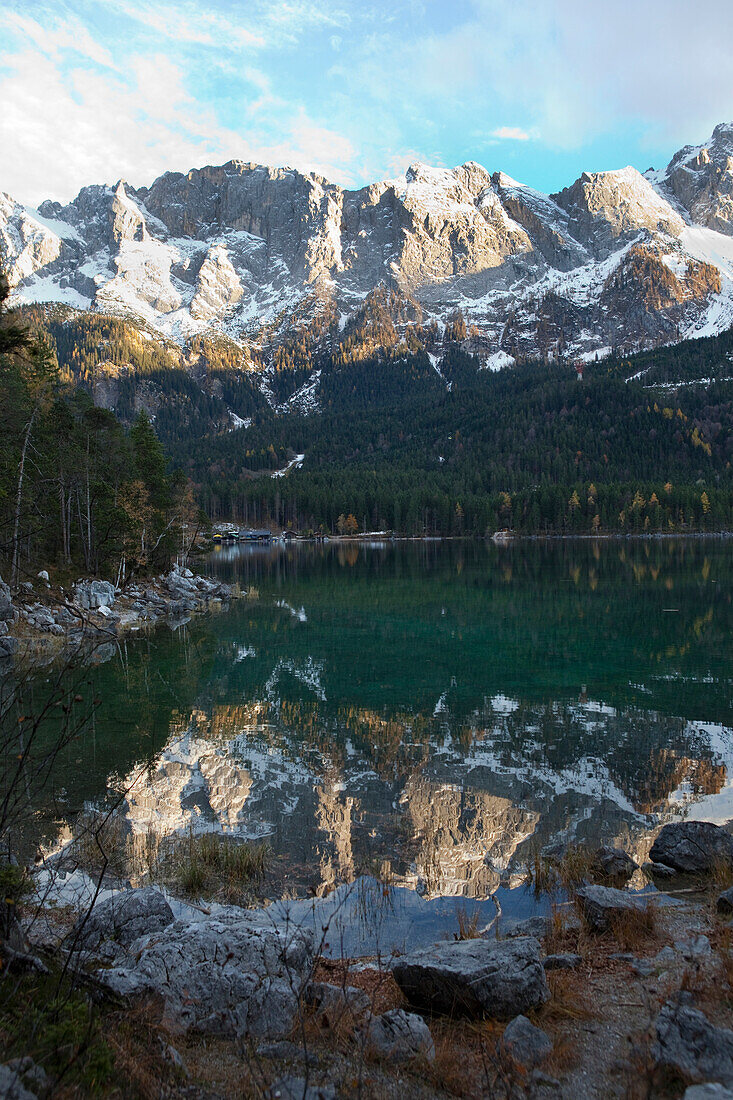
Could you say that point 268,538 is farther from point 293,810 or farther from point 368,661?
point 293,810

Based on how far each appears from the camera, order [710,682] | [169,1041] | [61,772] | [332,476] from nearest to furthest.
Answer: [169,1041]
[61,772]
[710,682]
[332,476]

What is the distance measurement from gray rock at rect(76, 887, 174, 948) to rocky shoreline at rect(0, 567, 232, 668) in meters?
10.6

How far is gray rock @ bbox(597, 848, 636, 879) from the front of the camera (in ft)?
31.0

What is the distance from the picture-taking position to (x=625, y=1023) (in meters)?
5.44

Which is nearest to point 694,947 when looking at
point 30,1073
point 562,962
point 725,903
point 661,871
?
point 562,962

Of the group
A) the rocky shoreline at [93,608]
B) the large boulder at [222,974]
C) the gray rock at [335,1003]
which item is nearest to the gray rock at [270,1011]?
the large boulder at [222,974]

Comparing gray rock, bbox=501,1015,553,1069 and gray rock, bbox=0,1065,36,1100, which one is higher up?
gray rock, bbox=0,1065,36,1100

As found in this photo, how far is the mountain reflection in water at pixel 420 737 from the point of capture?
11312mm

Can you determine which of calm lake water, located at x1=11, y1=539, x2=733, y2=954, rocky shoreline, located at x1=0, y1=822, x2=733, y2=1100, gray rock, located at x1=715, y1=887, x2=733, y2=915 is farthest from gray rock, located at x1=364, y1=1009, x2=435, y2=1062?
gray rock, located at x1=715, y1=887, x2=733, y2=915

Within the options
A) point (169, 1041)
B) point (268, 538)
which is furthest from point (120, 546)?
point (268, 538)

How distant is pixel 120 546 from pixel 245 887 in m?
39.2

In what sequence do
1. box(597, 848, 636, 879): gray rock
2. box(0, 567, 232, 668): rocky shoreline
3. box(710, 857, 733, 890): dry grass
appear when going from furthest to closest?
box(0, 567, 232, 668): rocky shoreline < box(597, 848, 636, 879): gray rock < box(710, 857, 733, 890): dry grass

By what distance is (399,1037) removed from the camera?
502 centimetres

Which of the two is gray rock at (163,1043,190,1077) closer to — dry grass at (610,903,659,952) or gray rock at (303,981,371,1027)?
gray rock at (303,981,371,1027)
